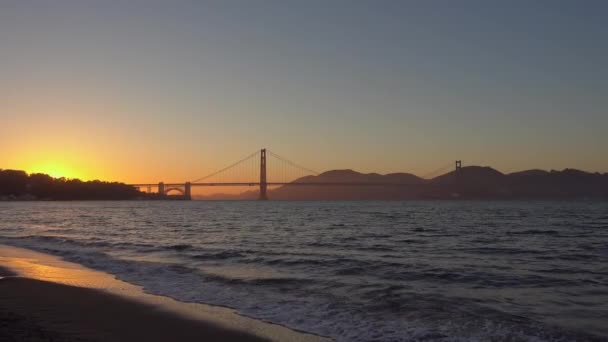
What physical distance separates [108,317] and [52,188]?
151458 millimetres

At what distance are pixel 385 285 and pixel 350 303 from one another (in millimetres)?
1639

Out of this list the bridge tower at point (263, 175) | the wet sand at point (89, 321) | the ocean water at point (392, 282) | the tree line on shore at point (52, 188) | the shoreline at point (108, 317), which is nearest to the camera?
the wet sand at point (89, 321)

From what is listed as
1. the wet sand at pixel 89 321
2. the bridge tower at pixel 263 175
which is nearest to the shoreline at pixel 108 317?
the wet sand at pixel 89 321

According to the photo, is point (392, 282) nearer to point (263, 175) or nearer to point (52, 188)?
point (263, 175)

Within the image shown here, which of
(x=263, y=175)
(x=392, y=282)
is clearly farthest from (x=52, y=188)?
(x=392, y=282)

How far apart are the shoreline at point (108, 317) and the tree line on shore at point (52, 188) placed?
5772 inches

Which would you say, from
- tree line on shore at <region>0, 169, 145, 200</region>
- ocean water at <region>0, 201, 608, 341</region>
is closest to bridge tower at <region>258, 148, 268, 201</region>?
tree line on shore at <region>0, 169, 145, 200</region>

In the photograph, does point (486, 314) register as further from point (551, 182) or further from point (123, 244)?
point (551, 182)

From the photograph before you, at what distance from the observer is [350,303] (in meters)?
8.24

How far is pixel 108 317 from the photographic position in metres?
6.92

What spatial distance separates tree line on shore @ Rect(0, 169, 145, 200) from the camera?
14038 centimetres

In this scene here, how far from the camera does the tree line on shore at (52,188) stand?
140375 mm

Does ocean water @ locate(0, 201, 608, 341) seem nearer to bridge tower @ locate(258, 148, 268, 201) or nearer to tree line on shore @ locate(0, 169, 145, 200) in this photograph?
bridge tower @ locate(258, 148, 268, 201)

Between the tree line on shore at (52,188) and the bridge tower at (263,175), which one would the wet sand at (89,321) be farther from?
the tree line on shore at (52,188)
